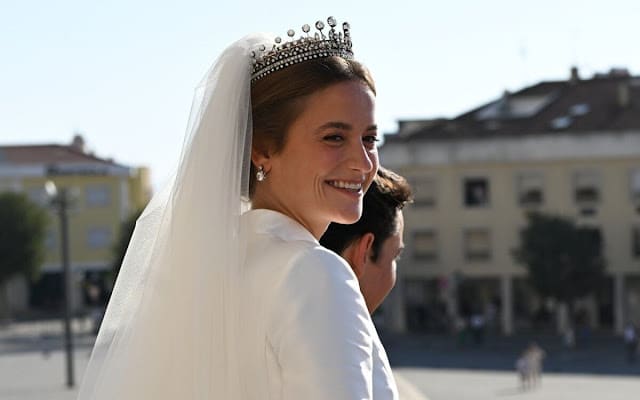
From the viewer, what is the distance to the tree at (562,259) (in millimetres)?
52500

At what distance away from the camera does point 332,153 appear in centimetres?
237

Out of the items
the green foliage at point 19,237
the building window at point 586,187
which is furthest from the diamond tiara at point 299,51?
the green foliage at point 19,237

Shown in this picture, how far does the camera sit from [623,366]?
45938 mm

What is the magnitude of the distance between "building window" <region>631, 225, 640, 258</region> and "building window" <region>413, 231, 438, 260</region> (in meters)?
6.87

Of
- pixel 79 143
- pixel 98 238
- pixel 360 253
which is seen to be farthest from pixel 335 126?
pixel 79 143

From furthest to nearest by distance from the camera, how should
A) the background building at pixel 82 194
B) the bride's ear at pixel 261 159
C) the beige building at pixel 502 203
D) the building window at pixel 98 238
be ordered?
1. the building window at pixel 98 238
2. the background building at pixel 82 194
3. the beige building at pixel 502 203
4. the bride's ear at pixel 261 159

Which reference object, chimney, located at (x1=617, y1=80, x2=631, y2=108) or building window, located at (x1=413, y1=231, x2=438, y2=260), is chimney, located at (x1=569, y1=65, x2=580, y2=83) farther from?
building window, located at (x1=413, y1=231, x2=438, y2=260)

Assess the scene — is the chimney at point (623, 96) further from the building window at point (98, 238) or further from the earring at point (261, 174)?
the earring at point (261, 174)

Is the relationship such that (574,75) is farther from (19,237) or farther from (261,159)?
(261,159)

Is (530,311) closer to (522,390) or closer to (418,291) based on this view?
(418,291)

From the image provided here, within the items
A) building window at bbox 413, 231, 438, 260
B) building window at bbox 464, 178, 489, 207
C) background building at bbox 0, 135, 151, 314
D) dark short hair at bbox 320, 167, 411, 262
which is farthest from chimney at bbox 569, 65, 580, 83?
dark short hair at bbox 320, 167, 411, 262

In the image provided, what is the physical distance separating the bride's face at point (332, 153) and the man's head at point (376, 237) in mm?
788

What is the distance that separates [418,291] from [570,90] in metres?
10.3

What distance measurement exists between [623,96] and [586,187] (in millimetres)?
4345
